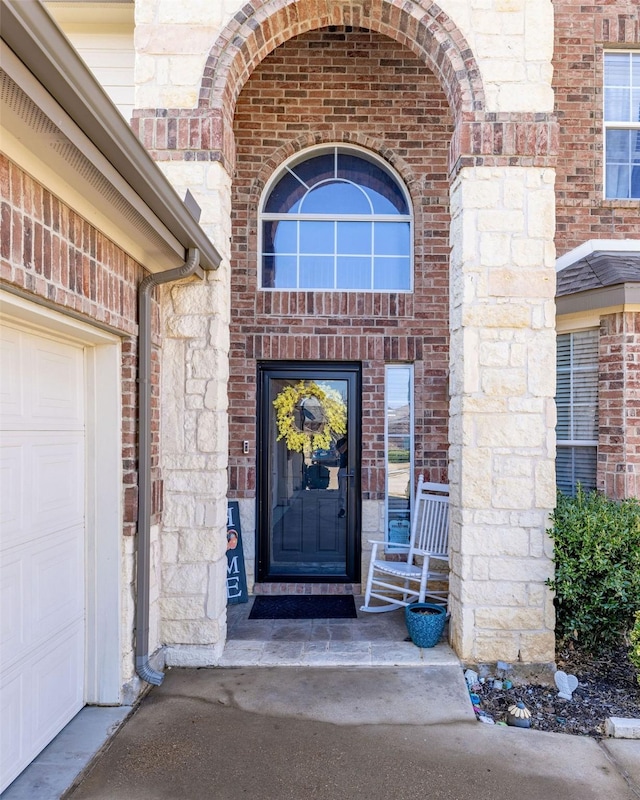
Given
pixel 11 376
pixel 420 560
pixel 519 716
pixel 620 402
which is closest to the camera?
pixel 11 376

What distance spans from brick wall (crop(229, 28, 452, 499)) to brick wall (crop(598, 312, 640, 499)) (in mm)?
1413

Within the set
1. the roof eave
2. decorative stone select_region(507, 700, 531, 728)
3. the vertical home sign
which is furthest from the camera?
the vertical home sign

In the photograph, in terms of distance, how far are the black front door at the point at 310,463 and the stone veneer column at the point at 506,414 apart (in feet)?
6.05

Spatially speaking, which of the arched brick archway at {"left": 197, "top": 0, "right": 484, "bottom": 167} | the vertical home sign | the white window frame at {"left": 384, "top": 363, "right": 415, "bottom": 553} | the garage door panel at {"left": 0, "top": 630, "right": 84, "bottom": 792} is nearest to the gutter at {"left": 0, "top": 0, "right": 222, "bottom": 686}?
the garage door panel at {"left": 0, "top": 630, "right": 84, "bottom": 792}

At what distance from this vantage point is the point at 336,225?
5898mm

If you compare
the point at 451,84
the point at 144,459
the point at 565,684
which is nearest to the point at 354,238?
the point at 451,84

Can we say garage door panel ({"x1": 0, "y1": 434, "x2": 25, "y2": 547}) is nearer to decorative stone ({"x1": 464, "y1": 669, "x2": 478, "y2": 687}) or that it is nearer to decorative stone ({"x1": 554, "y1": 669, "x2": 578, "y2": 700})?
decorative stone ({"x1": 464, "y1": 669, "x2": 478, "y2": 687})

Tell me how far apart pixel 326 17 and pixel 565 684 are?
4.87m

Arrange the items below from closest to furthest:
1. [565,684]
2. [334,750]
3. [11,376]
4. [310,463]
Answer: [11,376] → [334,750] → [565,684] → [310,463]

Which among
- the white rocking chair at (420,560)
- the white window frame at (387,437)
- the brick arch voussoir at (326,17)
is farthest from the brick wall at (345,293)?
the brick arch voussoir at (326,17)

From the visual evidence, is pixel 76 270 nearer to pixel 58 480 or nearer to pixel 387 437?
pixel 58 480

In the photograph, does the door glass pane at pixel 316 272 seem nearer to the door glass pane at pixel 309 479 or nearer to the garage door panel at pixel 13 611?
the door glass pane at pixel 309 479

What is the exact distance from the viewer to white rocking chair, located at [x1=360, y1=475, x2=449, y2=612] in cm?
506

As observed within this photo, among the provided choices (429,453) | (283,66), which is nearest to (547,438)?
(429,453)
